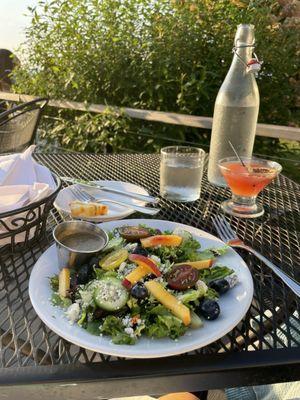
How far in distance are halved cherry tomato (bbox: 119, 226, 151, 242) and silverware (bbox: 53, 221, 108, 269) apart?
0.08 meters

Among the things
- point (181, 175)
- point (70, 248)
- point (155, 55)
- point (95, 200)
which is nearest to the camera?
point (70, 248)

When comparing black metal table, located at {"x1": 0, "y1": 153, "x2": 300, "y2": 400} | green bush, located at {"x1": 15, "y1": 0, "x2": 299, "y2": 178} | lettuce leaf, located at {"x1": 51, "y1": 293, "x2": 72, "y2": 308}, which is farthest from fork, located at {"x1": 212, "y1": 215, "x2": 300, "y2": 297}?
green bush, located at {"x1": 15, "y1": 0, "x2": 299, "y2": 178}

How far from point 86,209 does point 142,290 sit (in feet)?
1.65

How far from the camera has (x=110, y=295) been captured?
0.76 m

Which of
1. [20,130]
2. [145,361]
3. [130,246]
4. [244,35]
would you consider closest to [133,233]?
[130,246]

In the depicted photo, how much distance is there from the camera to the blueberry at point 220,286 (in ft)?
2.82

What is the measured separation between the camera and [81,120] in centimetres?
357

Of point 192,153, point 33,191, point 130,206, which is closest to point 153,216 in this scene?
point 130,206

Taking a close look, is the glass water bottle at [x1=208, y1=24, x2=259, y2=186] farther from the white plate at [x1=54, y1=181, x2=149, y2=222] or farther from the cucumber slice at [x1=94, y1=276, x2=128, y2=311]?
the cucumber slice at [x1=94, y1=276, x2=128, y2=311]

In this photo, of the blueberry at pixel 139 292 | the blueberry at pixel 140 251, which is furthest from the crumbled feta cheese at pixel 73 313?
the blueberry at pixel 140 251

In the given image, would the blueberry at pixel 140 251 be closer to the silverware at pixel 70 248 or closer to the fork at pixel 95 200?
the silverware at pixel 70 248

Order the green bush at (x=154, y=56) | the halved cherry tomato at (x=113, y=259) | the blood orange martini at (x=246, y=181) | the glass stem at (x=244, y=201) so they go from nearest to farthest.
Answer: the halved cherry tomato at (x=113, y=259), the blood orange martini at (x=246, y=181), the glass stem at (x=244, y=201), the green bush at (x=154, y=56)

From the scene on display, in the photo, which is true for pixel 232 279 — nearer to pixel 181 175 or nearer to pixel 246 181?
pixel 246 181

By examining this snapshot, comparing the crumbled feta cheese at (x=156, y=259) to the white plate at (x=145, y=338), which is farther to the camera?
the crumbled feta cheese at (x=156, y=259)
